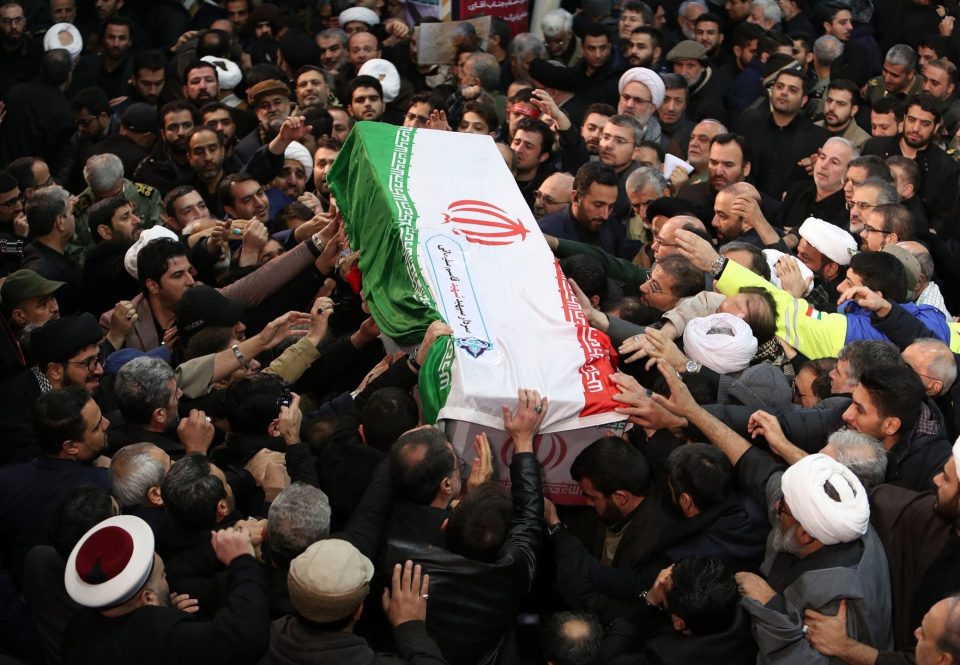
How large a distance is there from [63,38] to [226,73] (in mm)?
1379

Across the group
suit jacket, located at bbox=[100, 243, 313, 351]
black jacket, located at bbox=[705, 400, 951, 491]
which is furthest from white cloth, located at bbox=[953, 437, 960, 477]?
suit jacket, located at bbox=[100, 243, 313, 351]

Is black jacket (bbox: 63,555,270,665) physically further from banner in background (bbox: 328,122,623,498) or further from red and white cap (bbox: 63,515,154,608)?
banner in background (bbox: 328,122,623,498)

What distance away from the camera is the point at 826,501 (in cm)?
373

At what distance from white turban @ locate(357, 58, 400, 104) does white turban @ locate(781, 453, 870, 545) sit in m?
6.08

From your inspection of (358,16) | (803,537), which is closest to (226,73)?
(358,16)

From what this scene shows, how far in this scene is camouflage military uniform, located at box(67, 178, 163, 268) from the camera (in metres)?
6.78

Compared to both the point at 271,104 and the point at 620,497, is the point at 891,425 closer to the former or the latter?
the point at 620,497

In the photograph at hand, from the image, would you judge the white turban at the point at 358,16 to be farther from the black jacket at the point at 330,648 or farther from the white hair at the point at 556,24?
the black jacket at the point at 330,648

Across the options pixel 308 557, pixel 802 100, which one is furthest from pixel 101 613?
pixel 802 100

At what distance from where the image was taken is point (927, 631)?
3.37m

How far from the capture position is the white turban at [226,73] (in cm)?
912

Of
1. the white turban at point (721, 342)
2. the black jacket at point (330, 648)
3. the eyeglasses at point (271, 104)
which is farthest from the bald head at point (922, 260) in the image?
the eyeglasses at point (271, 104)

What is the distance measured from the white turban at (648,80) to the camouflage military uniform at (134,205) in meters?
3.28

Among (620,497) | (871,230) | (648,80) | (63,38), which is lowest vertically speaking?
(620,497)
